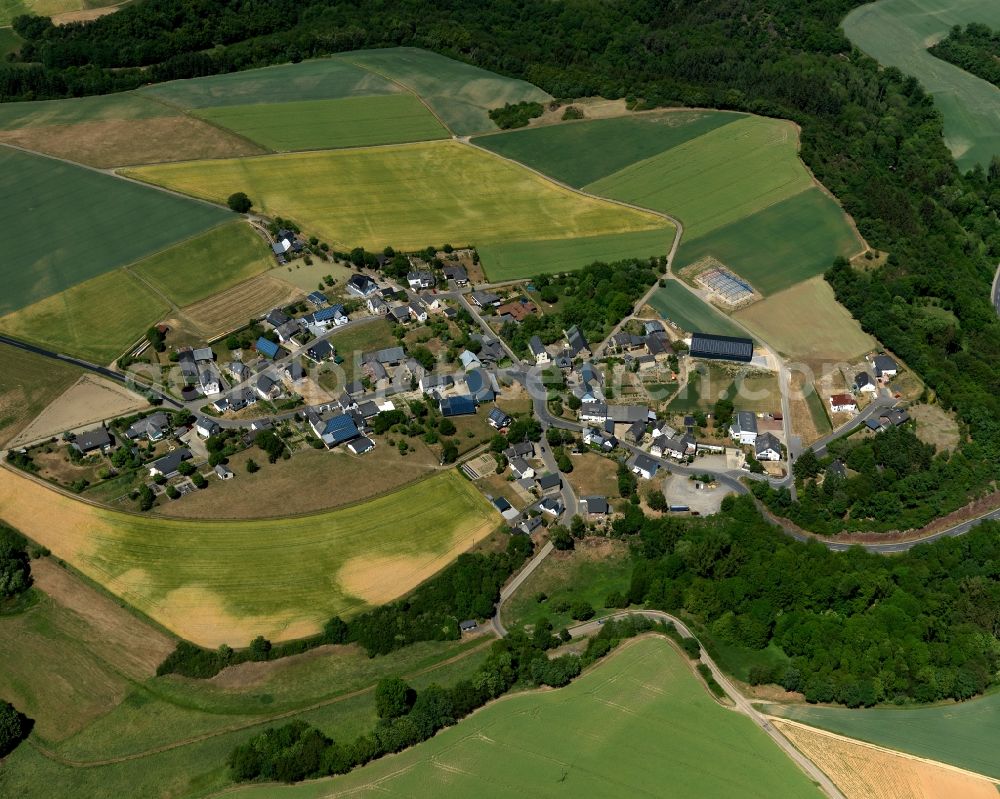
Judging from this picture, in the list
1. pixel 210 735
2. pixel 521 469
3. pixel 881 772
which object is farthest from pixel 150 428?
pixel 881 772

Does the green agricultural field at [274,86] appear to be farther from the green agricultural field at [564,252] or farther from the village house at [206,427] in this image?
the village house at [206,427]

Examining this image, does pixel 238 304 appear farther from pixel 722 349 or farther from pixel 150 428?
pixel 722 349

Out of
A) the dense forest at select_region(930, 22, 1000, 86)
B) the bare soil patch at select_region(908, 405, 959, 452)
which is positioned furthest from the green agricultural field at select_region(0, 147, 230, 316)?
the dense forest at select_region(930, 22, 1000, 86)

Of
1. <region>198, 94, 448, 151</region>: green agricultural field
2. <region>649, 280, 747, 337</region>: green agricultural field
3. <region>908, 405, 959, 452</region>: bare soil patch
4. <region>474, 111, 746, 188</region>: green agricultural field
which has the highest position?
<region>198, 94, 448, 151</region>: green agricultural field

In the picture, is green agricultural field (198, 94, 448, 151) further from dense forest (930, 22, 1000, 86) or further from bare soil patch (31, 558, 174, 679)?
dense forest (930, 22, 1000, 86)

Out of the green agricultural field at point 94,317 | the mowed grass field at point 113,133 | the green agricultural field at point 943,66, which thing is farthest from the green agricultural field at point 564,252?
the green agricultural field at point 943,66
